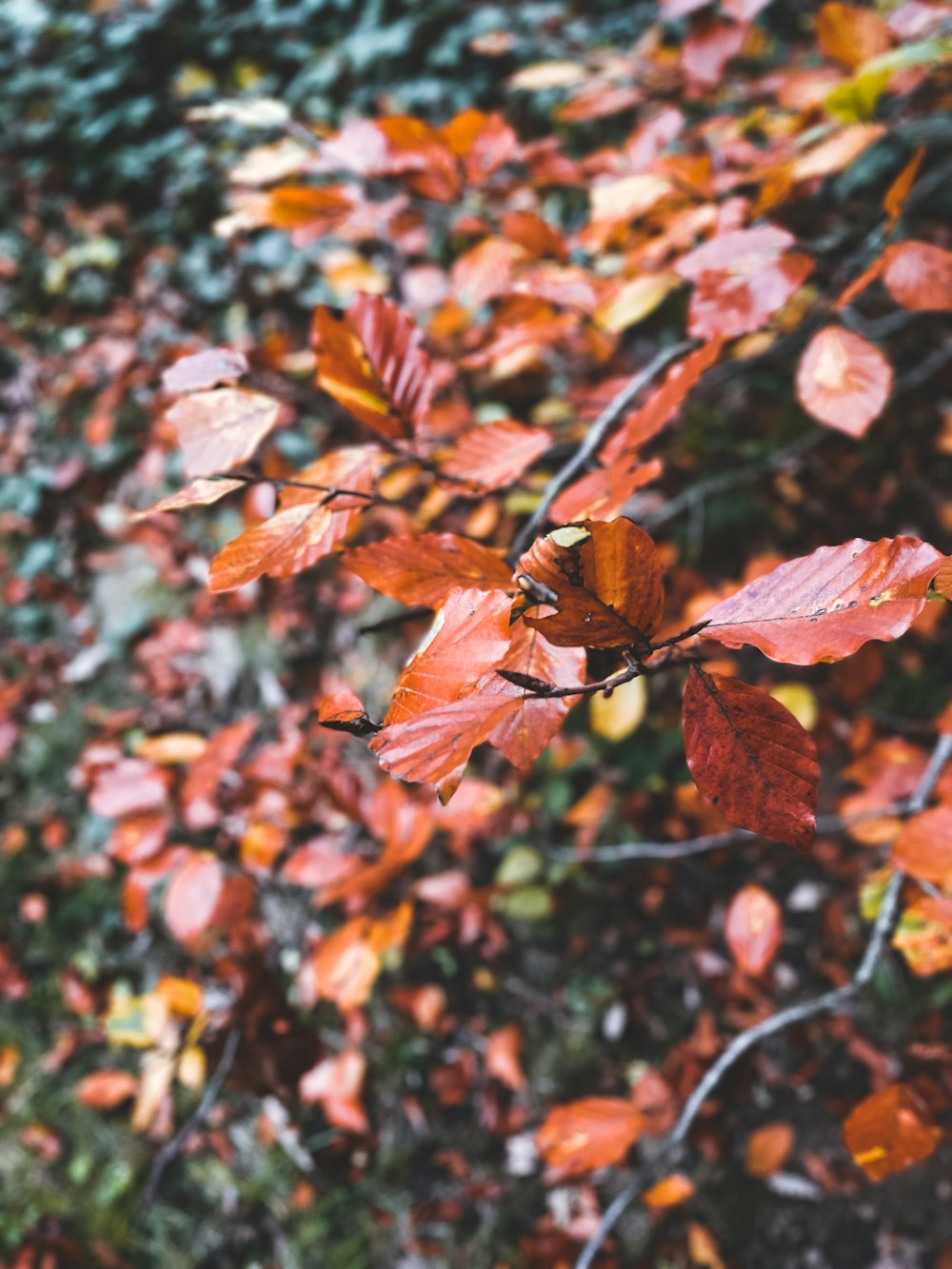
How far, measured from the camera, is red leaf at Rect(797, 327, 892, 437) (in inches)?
27.5

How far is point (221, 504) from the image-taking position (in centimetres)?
215

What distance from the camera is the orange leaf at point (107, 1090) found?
1.73 m

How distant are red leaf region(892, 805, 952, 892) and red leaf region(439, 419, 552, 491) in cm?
58

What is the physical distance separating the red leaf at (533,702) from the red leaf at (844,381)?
422 millimetres

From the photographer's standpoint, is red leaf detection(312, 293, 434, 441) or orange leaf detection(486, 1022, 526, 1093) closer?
red leaf detection(312, 293, 434, 441)

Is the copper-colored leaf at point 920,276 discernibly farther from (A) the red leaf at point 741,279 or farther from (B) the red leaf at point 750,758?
(B) the red leaf at point 750,758

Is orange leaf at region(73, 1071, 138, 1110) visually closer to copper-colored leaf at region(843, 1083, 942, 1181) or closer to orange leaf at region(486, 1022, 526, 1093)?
orange leaf at region(486, 1022, 526, 1093)

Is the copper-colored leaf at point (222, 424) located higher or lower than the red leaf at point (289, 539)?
higher

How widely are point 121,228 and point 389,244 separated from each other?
1.13 m

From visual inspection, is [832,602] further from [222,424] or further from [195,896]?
[195,896]

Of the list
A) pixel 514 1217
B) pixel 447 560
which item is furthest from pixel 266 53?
pixel 514 1217

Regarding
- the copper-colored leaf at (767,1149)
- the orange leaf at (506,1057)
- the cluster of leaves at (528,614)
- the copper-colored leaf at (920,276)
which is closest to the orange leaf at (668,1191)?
the cluster of leaves at (528,614)

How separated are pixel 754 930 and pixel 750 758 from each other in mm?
944

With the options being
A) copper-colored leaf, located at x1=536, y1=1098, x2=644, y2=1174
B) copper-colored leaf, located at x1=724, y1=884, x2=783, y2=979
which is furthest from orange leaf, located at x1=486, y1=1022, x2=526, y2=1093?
copper-colored leaf, located at x1=724, y1=884, x2=783, y2=979
